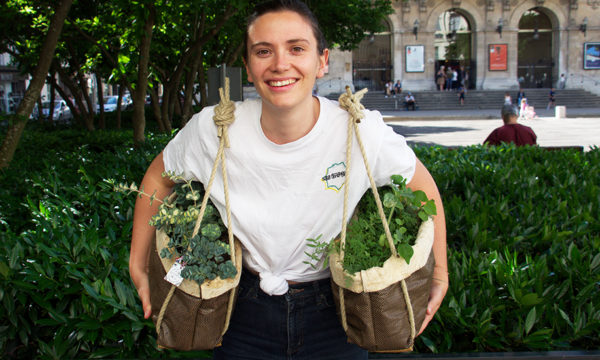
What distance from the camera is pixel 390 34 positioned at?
4275 centimetres

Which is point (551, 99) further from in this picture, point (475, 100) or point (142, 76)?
point (142, 76)

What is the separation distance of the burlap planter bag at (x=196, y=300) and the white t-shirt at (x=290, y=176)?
6 centimetres

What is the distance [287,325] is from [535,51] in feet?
161

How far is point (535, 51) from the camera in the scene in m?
45.8

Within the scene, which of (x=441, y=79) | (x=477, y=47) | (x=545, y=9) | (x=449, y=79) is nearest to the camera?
(x=441, y=79)

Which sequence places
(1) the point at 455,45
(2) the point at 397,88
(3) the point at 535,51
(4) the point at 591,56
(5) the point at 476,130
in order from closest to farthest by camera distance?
(5) the point at 476,130 → (2) the point at 397,88 → (4) the point at 591,56 → (1) the point at 455,45 → (3) the point at 535,51

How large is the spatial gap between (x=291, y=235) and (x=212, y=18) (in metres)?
13.5

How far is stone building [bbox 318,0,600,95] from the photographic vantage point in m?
42.0

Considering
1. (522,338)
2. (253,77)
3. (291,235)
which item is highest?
(253,77)

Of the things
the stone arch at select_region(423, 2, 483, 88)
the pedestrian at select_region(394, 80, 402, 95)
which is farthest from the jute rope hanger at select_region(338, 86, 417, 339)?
the stone arch at select_region(423, 2, 483, 88)

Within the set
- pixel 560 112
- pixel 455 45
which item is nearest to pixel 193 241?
pixel 560 112

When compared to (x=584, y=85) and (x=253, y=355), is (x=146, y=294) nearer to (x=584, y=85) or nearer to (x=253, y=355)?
(x=253, y=355)

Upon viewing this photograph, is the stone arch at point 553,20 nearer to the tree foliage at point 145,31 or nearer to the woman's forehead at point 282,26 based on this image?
the tree foliage at point 145,31

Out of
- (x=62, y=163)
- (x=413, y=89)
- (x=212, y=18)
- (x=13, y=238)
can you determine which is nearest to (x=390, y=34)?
(x=413, y=89)
